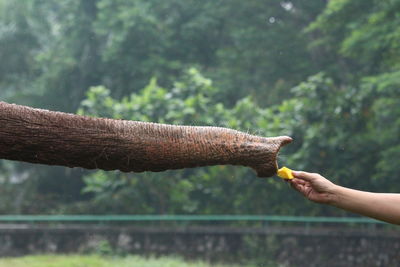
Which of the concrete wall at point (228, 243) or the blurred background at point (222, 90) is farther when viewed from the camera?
the blurred background at point (222, 90)

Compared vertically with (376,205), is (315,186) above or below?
above

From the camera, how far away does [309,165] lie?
30.2ft

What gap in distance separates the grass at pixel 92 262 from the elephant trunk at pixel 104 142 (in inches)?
203

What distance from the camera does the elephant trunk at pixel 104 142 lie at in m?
2.09

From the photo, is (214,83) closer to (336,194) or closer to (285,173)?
(285,173)

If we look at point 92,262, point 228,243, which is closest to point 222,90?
point 228,243

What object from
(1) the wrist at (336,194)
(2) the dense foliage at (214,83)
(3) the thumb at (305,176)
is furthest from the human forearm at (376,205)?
(2) the dense foliage at (214,83)

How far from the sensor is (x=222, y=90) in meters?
11.9

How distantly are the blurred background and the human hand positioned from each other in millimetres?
5601

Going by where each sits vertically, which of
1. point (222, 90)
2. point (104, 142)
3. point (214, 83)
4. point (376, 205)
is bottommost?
point (376, 205)

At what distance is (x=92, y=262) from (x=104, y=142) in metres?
5.61

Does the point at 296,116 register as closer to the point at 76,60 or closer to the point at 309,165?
the point at 309,165

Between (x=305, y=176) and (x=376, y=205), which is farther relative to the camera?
(x=305, y=176)

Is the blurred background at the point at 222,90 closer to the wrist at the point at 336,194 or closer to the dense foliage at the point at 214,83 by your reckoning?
the dense foliage at the point at 214,83
